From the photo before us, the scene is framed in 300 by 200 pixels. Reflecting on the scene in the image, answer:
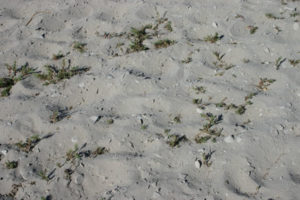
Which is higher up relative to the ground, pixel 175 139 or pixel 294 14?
pixel 294 14

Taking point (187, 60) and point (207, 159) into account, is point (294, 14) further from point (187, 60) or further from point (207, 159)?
point (207, 159)

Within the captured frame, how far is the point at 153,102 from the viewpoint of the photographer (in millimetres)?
3426

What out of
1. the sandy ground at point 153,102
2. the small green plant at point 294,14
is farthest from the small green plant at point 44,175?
the small green plant at point 294,14

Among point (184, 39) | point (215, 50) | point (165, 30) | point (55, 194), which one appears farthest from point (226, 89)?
point (55, 194)

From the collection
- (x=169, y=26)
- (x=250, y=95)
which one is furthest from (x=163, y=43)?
(x=250, y=95)

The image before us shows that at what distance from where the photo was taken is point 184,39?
13.3 ft

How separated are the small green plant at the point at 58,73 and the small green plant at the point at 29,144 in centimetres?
78

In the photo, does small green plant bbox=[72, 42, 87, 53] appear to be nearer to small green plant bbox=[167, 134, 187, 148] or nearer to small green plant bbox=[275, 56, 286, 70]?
small green plant bbox=[167, 134, 187, 148]

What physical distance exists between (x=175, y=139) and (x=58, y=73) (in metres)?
1.65

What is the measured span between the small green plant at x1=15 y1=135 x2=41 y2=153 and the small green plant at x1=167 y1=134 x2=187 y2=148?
1.31m

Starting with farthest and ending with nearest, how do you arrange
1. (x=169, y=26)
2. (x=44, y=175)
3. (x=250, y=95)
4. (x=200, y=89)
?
(x=169, y=26) < (x=200, y=89) < (x=250, y=95) < (x=44, y=175)

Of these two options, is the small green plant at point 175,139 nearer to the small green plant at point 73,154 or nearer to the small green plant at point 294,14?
the small green plant at point 73,154

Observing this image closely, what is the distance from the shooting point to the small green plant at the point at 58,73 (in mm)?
3756

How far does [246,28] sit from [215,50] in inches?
24.7
